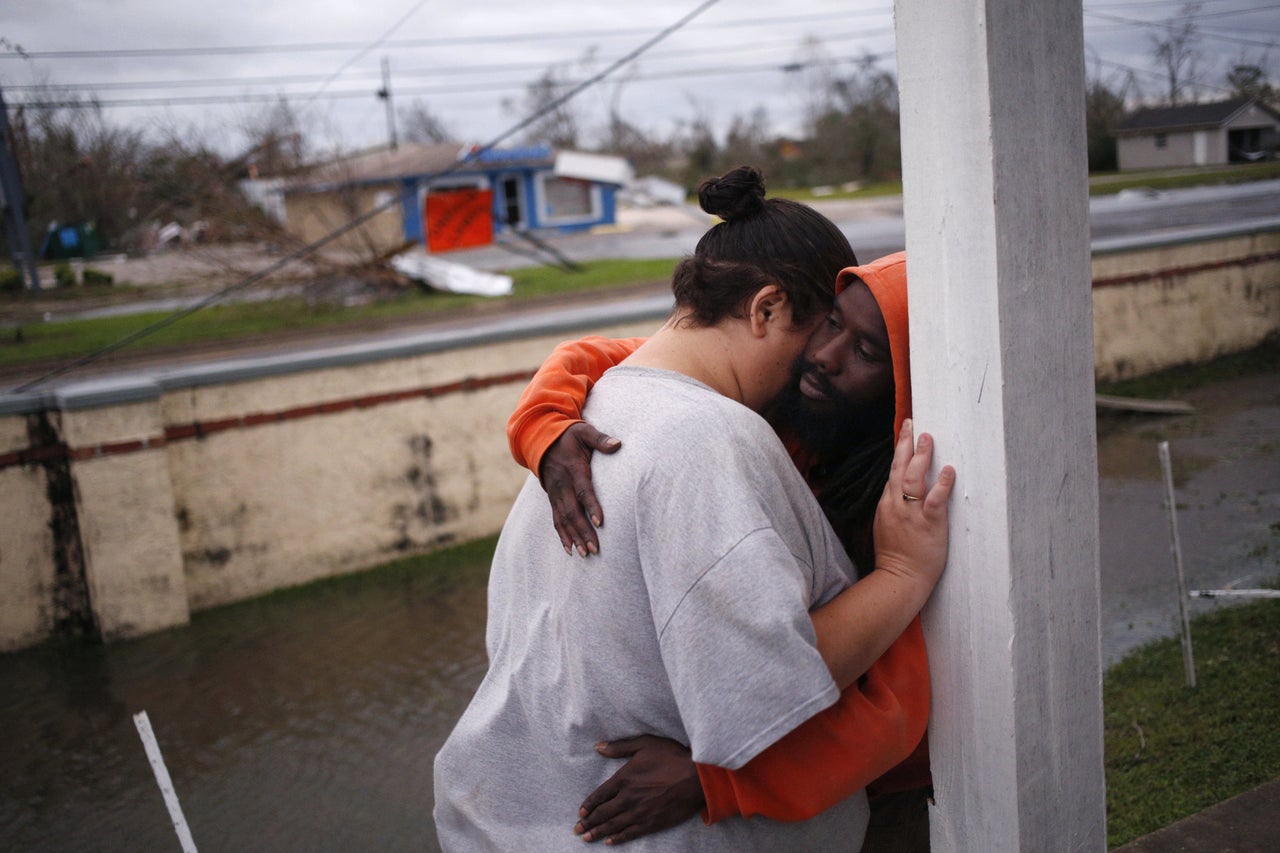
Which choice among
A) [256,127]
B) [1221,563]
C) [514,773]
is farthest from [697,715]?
[256,127]

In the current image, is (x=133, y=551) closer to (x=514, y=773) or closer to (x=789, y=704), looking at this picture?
(x=514, y=773)

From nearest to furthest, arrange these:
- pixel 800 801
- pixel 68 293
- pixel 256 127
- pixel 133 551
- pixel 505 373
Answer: pixel 800 801 < pixel 133 551 < pixel 505 373 < pixel 256 127 < pixel 68 293

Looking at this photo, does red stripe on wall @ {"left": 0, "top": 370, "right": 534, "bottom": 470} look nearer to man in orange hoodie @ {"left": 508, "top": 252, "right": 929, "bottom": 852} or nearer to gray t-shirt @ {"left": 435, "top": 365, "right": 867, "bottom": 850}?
man in orange hoodie @ {"left": 508, "top": 252, "right": 929, "bottom": 852}

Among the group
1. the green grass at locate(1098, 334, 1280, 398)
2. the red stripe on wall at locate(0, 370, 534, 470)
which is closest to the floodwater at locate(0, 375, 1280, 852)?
the red stripe on wall at locate(0, 370, 534, 470)

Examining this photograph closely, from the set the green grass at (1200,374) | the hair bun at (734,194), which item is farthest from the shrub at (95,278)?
the hair bun at (734,194)

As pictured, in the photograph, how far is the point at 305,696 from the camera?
197 inches

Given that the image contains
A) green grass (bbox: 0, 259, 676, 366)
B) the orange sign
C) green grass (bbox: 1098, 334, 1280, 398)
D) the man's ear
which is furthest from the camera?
the orange sign

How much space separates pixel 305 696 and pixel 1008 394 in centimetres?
440

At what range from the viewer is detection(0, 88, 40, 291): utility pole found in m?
16.0

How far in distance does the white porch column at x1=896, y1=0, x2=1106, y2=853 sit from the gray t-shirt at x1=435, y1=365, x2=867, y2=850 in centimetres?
22

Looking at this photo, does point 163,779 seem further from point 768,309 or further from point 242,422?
point 242,422

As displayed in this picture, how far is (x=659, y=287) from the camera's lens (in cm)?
1764

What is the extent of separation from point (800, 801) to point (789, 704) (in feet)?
0.66

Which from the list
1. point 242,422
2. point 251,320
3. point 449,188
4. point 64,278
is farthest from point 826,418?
point 449,188
